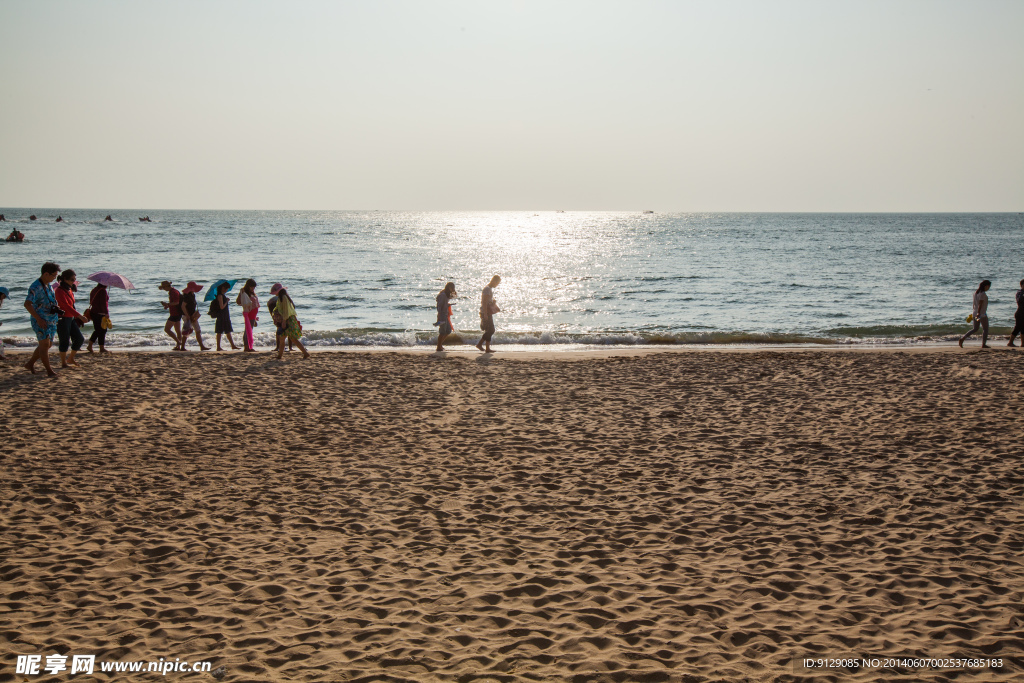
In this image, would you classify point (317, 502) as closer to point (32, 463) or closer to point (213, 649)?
point (213, 649)

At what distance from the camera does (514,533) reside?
17.3 ft

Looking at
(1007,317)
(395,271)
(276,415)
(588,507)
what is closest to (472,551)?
(588,507)

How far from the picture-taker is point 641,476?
646cm

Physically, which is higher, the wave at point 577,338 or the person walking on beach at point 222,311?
the person walking on beach at point 222,311

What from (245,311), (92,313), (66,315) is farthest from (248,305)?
(66,315)

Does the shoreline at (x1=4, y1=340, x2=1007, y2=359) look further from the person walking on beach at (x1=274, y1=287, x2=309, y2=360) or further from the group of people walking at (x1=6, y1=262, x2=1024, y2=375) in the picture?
the person walking on beach at (x1=274, y1=287, x2=309, y2=360)

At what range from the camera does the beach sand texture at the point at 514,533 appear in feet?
12.3

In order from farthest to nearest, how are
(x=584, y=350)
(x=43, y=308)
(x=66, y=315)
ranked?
(x=584, y=350) < (x=66, y=315) < (x=43, y=308)

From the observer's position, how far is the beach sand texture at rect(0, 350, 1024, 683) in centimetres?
376

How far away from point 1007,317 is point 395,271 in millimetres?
28981

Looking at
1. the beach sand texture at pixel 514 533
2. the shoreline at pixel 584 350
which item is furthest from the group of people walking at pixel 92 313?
the beach sand texture at pixel 514 533

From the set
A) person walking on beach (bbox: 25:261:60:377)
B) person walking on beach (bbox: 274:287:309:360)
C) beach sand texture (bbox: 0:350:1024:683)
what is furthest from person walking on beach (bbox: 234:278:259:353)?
beach sand texture (bbox: 0:350:1024:683)

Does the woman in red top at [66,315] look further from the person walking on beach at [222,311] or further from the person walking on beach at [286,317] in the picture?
the person walking on beach at [286,317]

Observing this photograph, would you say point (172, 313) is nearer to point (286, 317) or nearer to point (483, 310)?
point (286, 317)
